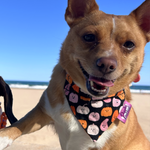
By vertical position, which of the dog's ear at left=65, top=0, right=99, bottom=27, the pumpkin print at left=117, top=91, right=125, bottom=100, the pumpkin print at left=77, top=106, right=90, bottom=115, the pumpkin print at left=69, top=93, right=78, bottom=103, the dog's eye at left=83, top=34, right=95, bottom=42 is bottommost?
the pumpkin print at left=77, top=106, right=90, bottom=115

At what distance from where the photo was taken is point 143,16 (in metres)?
2.31

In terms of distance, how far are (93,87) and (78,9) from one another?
1.17m

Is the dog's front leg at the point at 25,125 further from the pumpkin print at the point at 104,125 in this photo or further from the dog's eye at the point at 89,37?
the dog's eye at the point at 89,37

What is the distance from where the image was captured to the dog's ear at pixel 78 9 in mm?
2227

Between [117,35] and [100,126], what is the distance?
1.17m

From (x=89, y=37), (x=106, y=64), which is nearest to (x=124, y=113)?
(x=106, y=64)

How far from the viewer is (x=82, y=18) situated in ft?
7.52

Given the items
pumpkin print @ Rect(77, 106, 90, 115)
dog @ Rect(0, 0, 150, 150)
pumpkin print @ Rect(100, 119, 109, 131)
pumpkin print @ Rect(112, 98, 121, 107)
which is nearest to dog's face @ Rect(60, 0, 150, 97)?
dog @ Rect(0, 0, 150, 150)

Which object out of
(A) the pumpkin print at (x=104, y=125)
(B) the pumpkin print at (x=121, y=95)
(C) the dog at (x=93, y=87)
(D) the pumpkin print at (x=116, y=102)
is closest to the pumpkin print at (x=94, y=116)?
(C) the dog at (x=93, y=87)

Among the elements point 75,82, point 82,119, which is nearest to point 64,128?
point 82,119

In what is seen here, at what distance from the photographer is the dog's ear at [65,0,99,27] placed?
2227mm

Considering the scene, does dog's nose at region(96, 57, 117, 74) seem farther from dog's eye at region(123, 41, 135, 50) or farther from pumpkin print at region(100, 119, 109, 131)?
pumpkin print at region(100, 119, 109, 131)

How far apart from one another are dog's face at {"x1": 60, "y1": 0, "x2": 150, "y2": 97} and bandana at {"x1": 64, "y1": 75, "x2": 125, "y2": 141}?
13 centimetres

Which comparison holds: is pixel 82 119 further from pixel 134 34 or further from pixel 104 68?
pixel 134 34
